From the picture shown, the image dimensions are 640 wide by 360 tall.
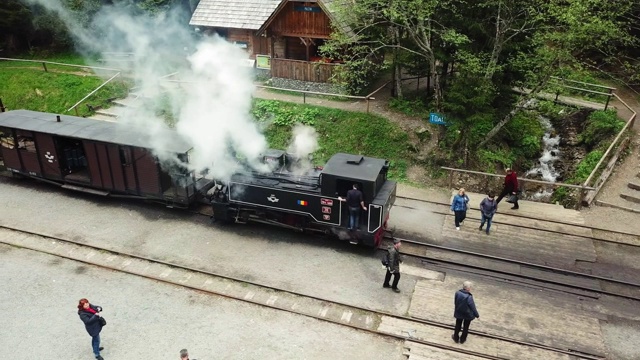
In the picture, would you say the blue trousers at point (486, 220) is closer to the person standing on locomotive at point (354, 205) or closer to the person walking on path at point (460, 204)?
the person walking on path at point (460, 204)

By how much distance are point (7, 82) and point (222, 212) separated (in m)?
20.1

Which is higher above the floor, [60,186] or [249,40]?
[249,40]

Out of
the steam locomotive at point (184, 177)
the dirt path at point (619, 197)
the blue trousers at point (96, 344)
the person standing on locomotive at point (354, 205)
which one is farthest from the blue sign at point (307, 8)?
the blue trousers at point (96, 344)

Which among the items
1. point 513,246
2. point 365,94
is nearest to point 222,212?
point 513,246

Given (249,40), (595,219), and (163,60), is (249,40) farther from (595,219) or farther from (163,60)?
(595,219)

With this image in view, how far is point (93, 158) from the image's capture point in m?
16.7

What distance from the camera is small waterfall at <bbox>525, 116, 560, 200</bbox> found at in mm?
18948

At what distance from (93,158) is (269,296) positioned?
8.56 m

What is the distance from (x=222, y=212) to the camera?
610 inches

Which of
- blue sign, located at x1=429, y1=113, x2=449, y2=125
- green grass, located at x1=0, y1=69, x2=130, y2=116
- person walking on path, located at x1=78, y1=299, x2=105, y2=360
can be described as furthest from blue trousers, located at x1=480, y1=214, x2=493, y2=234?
green grass, located at x1=0, y1=69, x2=130, y2=116

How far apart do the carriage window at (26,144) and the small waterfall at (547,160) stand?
19059 mm

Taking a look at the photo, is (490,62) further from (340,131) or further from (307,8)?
(307,8)

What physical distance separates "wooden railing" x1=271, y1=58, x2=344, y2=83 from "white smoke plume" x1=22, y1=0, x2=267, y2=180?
1693mm

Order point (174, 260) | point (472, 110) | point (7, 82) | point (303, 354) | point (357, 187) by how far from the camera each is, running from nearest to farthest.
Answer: point (303, 354)
point (357, 187)
point (174, 260)
point (472, 110)
point (7, 82)
